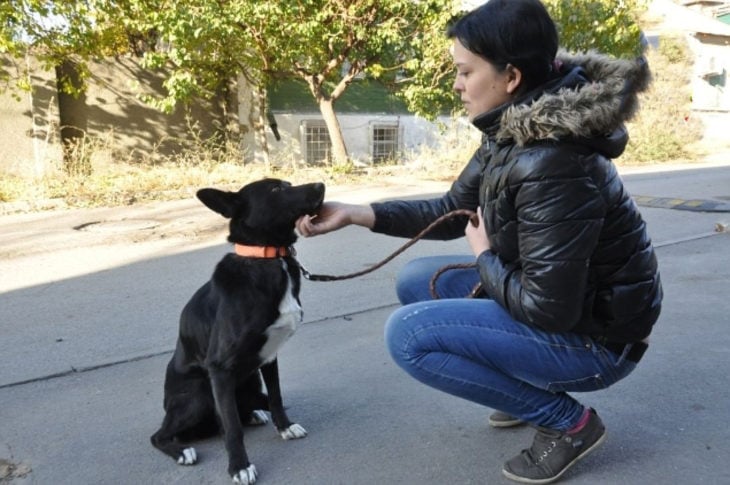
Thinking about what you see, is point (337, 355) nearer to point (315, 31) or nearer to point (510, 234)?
point (510, 234)

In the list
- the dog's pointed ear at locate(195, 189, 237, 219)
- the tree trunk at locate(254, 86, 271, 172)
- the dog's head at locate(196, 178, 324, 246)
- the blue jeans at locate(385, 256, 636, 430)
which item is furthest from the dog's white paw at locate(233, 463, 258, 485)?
the tree trunk at locate(254, 86, 271, 172)

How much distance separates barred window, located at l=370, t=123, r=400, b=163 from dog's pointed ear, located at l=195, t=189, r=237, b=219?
51.3 ft

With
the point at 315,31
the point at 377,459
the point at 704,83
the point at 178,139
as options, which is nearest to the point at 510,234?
the point at 377,459

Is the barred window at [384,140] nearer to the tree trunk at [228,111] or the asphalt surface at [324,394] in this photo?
the tree trunk at [228,111]

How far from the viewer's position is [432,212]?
298 cm

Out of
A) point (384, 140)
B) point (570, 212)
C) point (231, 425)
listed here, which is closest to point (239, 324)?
point (231, 425)

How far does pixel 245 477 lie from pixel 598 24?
1587 centimetres

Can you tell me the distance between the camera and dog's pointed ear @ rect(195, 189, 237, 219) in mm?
2637

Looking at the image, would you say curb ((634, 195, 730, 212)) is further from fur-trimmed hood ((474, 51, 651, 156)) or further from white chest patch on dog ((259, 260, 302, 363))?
white chest patch on dog ((259, 260, 302, 363))

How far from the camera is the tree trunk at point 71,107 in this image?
12.7m

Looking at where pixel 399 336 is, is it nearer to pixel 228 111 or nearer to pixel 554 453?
pixel 554 453

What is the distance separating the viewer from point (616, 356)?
2.21 metres

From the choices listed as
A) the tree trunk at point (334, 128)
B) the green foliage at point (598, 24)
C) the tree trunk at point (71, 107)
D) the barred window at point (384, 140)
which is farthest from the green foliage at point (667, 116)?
the tree trunk at point (71, 107)

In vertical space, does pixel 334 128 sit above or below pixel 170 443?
above
